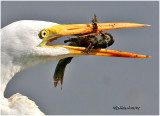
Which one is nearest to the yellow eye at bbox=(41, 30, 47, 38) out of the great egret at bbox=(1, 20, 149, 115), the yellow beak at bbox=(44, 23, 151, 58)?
the great egret at bbox=(1, 20, 149, 115)

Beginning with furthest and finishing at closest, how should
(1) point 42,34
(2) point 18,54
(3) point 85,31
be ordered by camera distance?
(3) point 85,31
(1) point 42,34
(2) point 18,54

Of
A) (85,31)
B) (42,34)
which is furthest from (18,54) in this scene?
(85,31)

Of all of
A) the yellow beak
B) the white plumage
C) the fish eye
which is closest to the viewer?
the white plumage

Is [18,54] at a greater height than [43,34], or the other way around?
[43,34]

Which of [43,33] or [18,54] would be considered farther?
[43,33]

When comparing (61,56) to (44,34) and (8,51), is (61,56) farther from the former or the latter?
(8,51)

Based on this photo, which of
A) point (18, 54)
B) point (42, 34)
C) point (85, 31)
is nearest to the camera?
point (18, 54)

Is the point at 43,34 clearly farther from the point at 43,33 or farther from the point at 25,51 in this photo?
the point at 25,51

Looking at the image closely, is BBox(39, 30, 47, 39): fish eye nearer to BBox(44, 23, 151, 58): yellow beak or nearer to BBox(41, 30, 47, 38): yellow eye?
BBox(41, 30, 47, 38): yellow eye
